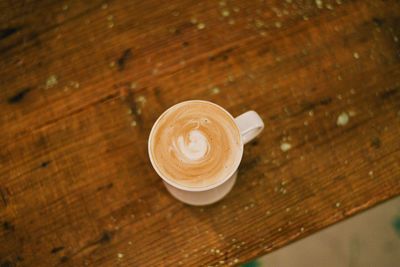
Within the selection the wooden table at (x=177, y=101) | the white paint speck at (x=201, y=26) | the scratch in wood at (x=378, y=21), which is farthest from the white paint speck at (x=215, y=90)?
the scratch in wood at (x=378, y=21)

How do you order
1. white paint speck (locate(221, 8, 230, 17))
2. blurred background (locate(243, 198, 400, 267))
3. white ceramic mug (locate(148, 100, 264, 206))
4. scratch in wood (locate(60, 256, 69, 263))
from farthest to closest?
1. blurred background (locate(243, 198, 400, 267))
2. white paint speck (locate(221, 8, 230, 17))
3. scratch in wood (locate(60, 256, 69, 263))
4. white ceramic mug (locate(148, 100, 264, 206))

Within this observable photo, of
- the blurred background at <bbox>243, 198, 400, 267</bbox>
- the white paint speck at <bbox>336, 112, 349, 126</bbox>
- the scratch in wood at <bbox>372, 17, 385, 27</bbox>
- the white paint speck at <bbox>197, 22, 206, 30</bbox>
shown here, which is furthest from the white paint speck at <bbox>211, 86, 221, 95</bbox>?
the blurred background at <bbox>243, 198, 400, 267</bbox>

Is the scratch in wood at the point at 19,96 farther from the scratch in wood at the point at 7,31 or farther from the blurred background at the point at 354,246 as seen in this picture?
the blurred background at the point at 354,246

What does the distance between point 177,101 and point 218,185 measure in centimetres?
22

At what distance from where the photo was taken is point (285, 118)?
697 mm

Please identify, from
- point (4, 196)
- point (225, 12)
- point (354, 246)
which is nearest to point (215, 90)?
point (225, 12)

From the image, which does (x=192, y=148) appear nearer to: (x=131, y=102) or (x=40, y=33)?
(x=131, y=102)

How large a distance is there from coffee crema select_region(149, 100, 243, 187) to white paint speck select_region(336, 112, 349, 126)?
0.81 feet

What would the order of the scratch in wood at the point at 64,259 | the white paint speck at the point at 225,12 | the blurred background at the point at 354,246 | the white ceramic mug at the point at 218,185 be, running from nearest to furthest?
1. the white ceramic mug at the point at 218,185
2. the scratch in wood at the point at 64,259
3. the white paint speck at the point at 225,12
4. the blurred background at the point at 354,246

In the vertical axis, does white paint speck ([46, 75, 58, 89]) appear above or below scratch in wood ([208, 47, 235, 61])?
above

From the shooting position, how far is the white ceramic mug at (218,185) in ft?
1.79

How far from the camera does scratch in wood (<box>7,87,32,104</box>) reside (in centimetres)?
71

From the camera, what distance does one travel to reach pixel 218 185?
0.54m

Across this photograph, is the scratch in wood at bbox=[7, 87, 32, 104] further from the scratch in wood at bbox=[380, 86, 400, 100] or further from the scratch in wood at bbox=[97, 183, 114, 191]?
the scratch in wood at bbox=[380, 86, 400, 100]
